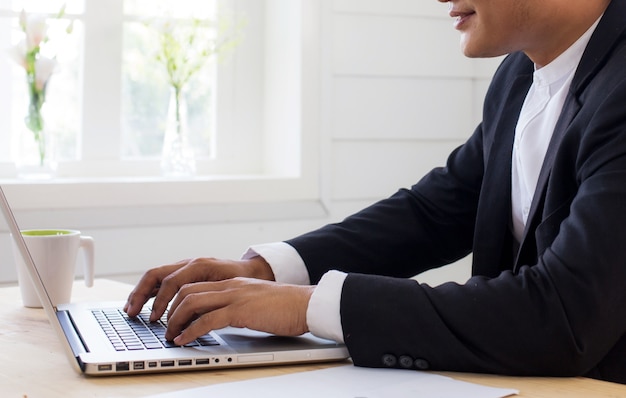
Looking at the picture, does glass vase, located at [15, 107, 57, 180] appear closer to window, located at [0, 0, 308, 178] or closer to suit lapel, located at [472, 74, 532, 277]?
window, located at [0, 0, 308, 178]

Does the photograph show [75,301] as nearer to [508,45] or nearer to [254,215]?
[508,45]

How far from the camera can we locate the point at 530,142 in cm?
154

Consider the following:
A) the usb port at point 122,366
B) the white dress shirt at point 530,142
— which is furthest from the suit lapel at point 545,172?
the usb port at point 122,366

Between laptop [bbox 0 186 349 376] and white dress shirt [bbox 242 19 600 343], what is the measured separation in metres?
0.29

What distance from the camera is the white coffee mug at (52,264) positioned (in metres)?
1.47

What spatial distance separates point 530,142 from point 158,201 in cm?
120

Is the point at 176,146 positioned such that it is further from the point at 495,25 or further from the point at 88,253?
the point at 495,25

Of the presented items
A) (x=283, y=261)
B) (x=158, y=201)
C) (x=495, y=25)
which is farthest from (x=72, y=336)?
(x=158, y=201)

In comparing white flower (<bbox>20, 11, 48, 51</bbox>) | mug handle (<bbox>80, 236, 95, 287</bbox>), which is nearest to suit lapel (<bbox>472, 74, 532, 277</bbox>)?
mug handle (<bbox>80, 236, 95, 287</bbox>)

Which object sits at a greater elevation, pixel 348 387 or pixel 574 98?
pixel 574 98

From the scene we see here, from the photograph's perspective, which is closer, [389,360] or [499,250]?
[389,360]

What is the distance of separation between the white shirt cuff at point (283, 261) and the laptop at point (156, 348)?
0.27m

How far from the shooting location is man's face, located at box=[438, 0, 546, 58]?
152 cm

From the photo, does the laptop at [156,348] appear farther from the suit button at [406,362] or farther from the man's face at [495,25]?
the man's face at [495,25]
